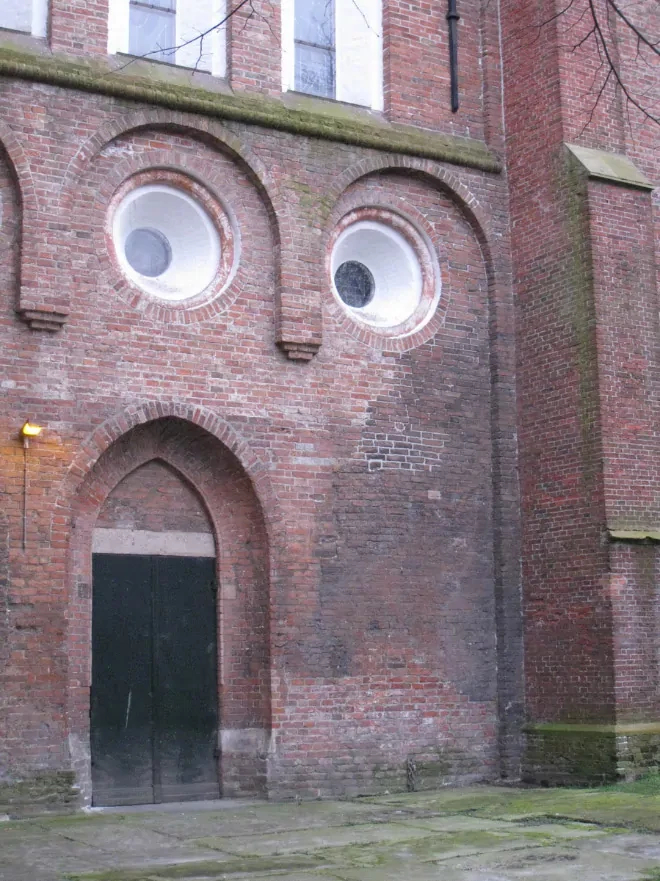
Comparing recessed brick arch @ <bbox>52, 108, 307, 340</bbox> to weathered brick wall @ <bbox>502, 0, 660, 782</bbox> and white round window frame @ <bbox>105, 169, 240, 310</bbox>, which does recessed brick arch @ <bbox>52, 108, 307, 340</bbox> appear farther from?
weathered brick wall @ <bbox>502, 0, 660, 782</bbox>

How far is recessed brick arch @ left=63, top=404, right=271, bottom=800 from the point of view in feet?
38.1

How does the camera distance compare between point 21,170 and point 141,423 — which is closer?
point 21,170

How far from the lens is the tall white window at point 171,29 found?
1268 centimetres

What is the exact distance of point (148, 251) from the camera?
12.6m

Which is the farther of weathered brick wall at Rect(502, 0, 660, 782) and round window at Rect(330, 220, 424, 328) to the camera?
round window at Rect(330, 220, 424, 328)

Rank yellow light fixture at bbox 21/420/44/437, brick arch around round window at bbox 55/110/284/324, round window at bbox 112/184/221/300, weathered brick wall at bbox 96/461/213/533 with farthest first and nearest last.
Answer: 1. round window at bbox 112/184/221/300
2. weathered brick wall at bbox 96/461/213/533
3. brick arch around round window at bbox 55/110/284/324
4. yellow light fixture at bbox 21/420/44/437

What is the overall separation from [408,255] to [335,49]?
8.06ft

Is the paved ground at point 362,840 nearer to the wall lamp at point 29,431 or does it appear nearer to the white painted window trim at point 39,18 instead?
the wall lamp at point 29,431

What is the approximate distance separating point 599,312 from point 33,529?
20.7 feet

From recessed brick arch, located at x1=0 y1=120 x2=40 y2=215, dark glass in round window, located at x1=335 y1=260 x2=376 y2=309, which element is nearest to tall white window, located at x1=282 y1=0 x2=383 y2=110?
dark glass in round window, located at x1=335 y1=260 x2=376 y2=309

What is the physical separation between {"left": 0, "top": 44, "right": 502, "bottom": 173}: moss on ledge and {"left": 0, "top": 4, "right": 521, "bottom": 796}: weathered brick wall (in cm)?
12

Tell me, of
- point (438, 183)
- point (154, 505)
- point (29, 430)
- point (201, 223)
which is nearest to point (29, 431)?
point (29, 430)

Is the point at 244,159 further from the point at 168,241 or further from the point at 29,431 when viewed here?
the point at 29,431

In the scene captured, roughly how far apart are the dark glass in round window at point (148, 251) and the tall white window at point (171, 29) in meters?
1.82
